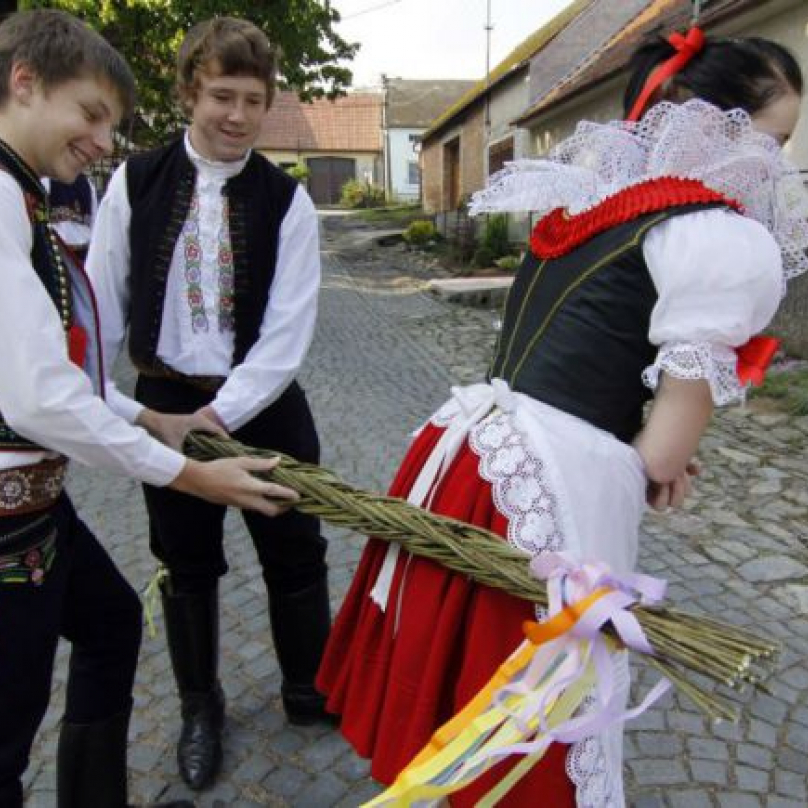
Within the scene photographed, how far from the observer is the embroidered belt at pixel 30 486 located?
1449 mm

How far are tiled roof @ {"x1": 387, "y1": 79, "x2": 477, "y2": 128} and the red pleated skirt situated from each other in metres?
43.4

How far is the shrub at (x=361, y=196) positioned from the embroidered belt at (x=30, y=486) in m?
37.0

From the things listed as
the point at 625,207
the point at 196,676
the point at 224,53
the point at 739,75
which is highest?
the point at 224,53

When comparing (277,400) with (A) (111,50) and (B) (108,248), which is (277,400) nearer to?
(B) (108,248)

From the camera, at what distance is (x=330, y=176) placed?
43750 millimetres

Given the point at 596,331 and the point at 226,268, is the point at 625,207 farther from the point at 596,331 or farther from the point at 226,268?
the point at 226,268

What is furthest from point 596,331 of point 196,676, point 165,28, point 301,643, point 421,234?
point 421,234

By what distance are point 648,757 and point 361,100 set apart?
46.2m

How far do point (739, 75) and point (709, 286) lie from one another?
42cm

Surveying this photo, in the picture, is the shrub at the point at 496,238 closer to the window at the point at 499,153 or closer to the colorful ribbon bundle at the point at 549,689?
the window at the point at 499,153

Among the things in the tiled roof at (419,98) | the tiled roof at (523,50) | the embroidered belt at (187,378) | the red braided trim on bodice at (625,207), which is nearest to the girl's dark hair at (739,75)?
the red braided trim on bodice at (625,207)

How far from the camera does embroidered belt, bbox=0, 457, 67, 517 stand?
1449 millimetres

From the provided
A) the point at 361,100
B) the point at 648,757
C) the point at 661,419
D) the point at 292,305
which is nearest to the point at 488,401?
the point at 661,419

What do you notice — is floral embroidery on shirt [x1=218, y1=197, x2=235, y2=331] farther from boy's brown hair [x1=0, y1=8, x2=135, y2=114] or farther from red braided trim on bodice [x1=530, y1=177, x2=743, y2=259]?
red braided trim on bodice [x1=530, y1=177, x2=743, y2=259]
